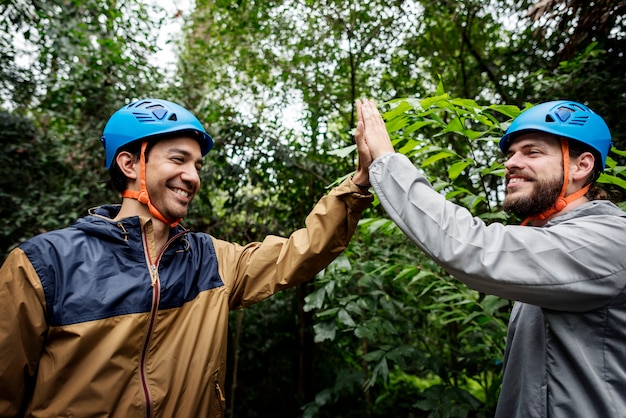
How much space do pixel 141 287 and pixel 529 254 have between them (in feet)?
5.16

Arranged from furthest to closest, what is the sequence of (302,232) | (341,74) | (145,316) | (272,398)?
(272,398) < (341,74) < (302,232) < (145,316)

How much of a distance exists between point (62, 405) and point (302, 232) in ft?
4.06

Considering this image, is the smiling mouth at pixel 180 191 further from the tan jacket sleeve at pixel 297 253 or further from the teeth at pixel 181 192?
the tan jacket sleeve at pixel 297 253

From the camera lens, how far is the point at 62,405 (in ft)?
5.32

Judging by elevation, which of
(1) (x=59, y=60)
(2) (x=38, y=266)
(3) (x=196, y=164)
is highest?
(1) (x=59, y=60)

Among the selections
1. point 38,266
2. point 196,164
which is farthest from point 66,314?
point 196,164

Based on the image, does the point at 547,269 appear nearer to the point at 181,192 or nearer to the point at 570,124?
the point at 570,124

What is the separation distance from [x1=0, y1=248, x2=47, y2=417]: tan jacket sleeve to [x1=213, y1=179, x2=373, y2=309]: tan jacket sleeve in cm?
80

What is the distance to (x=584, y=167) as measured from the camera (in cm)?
189

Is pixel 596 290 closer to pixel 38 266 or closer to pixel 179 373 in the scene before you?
pixel 179 373

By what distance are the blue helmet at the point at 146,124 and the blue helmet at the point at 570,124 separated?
1639 millimetres

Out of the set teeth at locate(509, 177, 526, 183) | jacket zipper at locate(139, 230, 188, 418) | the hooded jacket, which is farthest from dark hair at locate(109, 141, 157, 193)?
teeth at locate(509, 177, 526, 183)

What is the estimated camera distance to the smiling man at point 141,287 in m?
1.64

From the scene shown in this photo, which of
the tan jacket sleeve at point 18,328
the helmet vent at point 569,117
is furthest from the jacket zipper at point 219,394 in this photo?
the helmet vent at point 569,117
